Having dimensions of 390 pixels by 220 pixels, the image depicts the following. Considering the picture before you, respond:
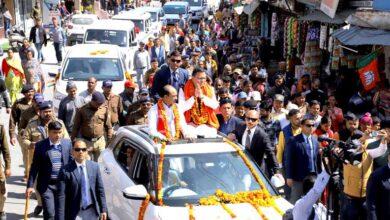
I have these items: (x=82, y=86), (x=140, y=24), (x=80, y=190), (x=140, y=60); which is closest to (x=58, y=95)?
(x=82, y=86)

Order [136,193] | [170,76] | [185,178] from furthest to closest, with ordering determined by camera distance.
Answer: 1. [170,76]
2. [185,178]
3. [136,193]

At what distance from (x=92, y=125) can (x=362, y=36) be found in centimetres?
473

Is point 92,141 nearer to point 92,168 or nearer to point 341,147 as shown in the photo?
point 92,168

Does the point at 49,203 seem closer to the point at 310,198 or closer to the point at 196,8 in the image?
the point at 310,198

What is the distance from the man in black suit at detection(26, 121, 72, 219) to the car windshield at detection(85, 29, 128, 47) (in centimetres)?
1471

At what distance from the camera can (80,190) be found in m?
8.96

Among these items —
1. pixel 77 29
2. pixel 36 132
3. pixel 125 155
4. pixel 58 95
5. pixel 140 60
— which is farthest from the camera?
pixel 77 29

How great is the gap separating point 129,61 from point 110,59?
5.63 metres

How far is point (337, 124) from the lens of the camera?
1296 cm

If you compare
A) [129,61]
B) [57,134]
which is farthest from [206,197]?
[129,61]

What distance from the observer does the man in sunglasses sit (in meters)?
10.0

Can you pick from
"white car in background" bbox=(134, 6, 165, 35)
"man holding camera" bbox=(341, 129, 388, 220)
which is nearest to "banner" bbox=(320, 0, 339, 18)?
"man holding camera" bbox=(341, 129, 388, 220)

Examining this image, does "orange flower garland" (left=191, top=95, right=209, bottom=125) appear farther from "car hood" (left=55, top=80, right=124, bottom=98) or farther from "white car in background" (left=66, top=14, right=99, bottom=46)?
"white car in background" (left=66, top=14, right=99, bottom=46)

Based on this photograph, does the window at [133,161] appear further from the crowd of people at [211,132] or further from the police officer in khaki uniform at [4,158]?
the police officer in khaki uniform at [4,158]
